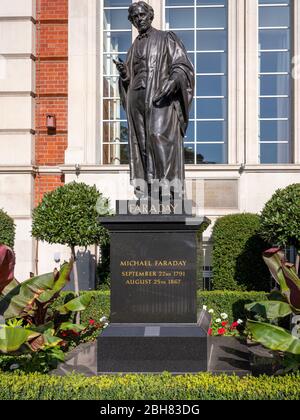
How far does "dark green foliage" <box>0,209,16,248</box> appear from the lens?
12.8m

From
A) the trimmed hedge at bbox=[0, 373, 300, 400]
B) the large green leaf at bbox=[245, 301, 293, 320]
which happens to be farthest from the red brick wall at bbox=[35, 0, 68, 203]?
the trimmed hedge at bbox=[0, 373, 300, 400]

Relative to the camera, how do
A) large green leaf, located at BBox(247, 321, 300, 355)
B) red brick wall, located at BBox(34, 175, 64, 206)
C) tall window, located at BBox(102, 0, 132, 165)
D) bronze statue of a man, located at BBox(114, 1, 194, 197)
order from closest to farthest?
1. large green leaf, located at BBox(247, 321, 300, 355)
2. bronze statue of a man, located at BBox(114, 1, 194, 197)
3. red brick wall, located at BBox(34, 175, 64, 206)
4. tall window, located at BBox(102, 0, 132, 165)

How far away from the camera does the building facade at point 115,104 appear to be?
1362cm

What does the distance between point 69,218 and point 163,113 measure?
405 centimetres

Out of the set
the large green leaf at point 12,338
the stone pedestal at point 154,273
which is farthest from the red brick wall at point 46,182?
the large green leaf at point 12,338

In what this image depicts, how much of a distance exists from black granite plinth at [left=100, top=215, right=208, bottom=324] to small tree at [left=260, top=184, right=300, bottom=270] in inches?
144

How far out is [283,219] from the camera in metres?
10.6

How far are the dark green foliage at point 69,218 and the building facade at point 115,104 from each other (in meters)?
2.11

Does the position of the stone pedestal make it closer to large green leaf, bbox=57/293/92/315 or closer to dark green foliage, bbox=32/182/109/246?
large green leaf, bbox=57/293/92/315

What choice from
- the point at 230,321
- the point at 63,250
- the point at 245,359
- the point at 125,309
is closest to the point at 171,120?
the point at 125,309

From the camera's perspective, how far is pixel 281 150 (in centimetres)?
1414
